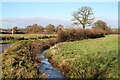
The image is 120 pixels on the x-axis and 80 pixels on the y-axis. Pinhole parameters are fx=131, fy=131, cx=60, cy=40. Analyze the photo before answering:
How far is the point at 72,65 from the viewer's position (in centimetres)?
589

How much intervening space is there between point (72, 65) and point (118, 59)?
3.28 m

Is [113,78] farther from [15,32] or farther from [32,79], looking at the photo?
[15,32]

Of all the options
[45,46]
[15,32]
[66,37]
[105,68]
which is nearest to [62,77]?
[105,68]

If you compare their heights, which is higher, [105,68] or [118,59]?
[118,59]

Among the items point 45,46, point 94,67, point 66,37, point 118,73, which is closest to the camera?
point 118,73

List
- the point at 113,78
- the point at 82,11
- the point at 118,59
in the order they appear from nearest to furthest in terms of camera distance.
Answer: the point at 118,59 < the point at 113,78 < the point at 82,11

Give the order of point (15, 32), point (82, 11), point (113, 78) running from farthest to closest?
point (82, 11)
point (15, 32)
point (113, 78)

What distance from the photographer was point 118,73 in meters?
3.66

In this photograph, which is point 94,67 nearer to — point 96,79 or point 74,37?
point 96,79

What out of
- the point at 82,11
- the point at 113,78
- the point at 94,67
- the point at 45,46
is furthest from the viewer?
the point at 82,11

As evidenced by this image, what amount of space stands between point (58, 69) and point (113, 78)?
3.48 metres

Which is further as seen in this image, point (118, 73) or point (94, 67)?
point (94, 67)

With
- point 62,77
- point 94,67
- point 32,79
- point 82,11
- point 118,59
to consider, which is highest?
point 82,11

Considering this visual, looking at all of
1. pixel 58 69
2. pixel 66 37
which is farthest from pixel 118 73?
pixel 66 37
